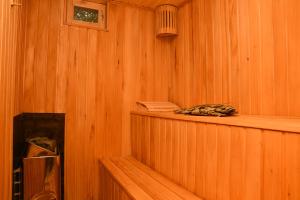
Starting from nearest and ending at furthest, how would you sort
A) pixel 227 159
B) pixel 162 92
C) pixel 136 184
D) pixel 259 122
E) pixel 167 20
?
pixel 259 122 → pixel 227 159 → pixel 136 184 → pixel 167 20 → pixel 162 92

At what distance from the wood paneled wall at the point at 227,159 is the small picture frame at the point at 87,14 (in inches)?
43.5

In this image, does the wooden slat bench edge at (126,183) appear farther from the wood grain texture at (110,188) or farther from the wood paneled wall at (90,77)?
the wood paneled wall at (90,77)

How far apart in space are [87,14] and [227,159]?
1790 mm

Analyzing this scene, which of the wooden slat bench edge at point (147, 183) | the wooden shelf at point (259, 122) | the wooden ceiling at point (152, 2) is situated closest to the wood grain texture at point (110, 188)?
the wooden slat bench edge at point (147, 183)

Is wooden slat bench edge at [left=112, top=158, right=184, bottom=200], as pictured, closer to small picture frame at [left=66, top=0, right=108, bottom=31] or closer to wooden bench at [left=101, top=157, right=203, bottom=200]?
wooden bench at [left=101, top=157, right=203, bottom=200]

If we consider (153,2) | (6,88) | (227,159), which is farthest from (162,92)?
(6,88)

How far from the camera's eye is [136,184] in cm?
139

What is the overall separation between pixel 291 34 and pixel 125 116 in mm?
1502

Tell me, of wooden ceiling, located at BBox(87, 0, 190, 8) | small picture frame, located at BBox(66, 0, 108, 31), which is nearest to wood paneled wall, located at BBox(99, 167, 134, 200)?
small picture frame, located at BBox(66, 0, 108, 31)

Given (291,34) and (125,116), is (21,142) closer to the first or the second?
(125,116)

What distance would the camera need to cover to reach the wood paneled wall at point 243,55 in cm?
122

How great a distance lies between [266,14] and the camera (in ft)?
4.38

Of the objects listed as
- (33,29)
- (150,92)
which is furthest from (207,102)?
(33,29)

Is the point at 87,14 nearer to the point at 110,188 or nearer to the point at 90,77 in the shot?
the point at 90,77
